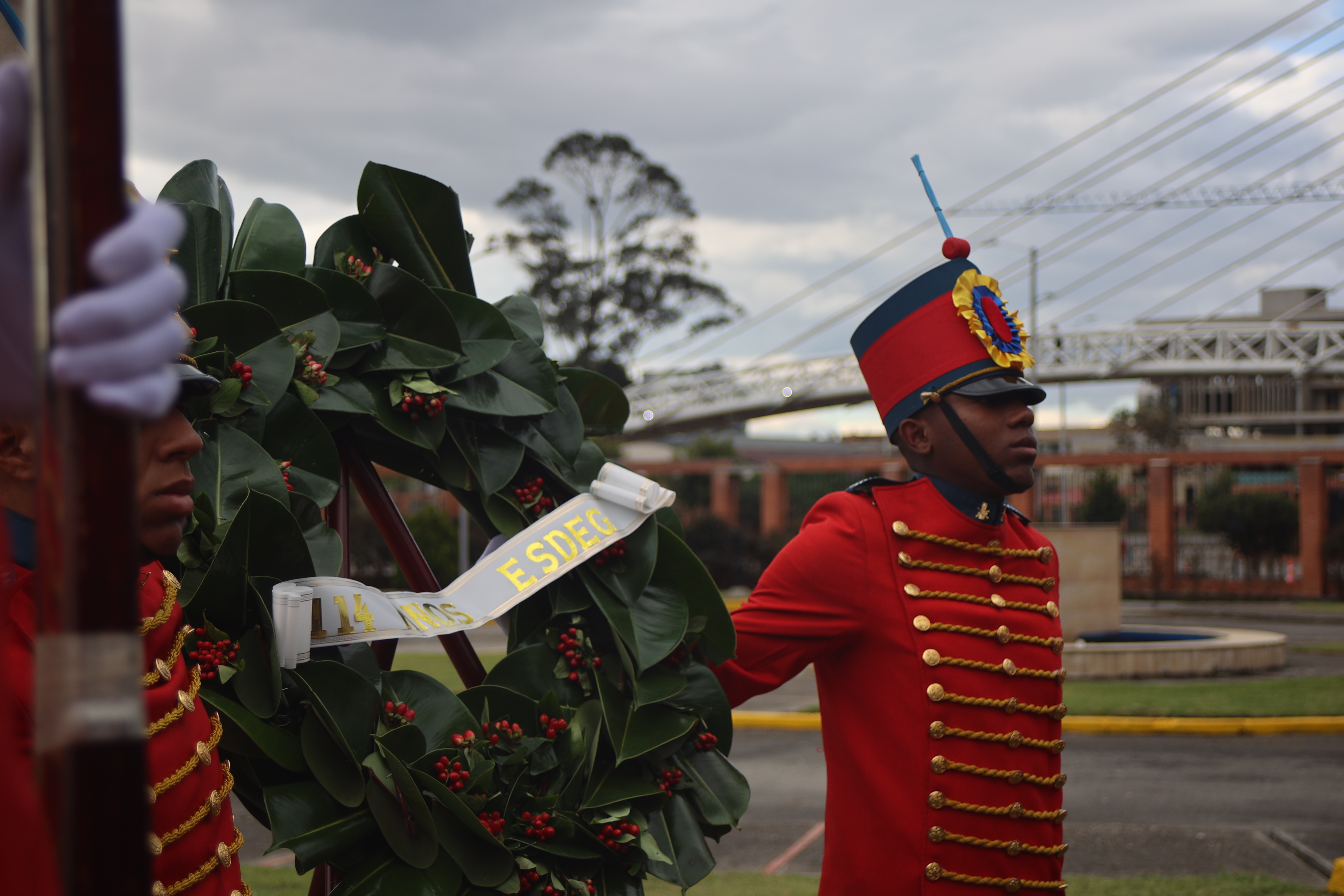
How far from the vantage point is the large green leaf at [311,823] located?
5.75 ft

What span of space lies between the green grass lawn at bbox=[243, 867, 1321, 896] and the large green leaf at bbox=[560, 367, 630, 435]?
2.87 metres

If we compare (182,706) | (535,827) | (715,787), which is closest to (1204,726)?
(715,787)

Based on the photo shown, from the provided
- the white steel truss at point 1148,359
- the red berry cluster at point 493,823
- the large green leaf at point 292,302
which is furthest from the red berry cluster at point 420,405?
the white steel truss at point 1148,359

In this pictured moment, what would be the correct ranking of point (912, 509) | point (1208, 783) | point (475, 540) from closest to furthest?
point (912, 509)
point (1208, 783)
point (475, 540)

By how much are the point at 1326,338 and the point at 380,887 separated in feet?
111

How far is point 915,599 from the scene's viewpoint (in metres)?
2.49

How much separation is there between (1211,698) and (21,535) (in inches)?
405

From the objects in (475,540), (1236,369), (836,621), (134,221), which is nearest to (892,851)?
(836,621)

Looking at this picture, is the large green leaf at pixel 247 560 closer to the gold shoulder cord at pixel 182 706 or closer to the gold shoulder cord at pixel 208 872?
the gold shoulder cord at pixel 182 706

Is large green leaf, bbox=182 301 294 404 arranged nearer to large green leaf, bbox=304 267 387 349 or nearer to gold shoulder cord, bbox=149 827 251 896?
large green leaf, bbox=304 267 387 349

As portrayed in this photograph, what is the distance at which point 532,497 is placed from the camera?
235 centimetres

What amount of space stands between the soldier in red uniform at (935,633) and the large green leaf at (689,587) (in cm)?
16

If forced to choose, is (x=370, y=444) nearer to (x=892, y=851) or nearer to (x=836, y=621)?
(x=836, y=621)

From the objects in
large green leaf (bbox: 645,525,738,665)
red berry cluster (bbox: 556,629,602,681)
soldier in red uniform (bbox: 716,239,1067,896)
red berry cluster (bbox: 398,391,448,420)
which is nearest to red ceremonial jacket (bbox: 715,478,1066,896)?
soldier in red uniform (bbox: 716,239,1067,896)
